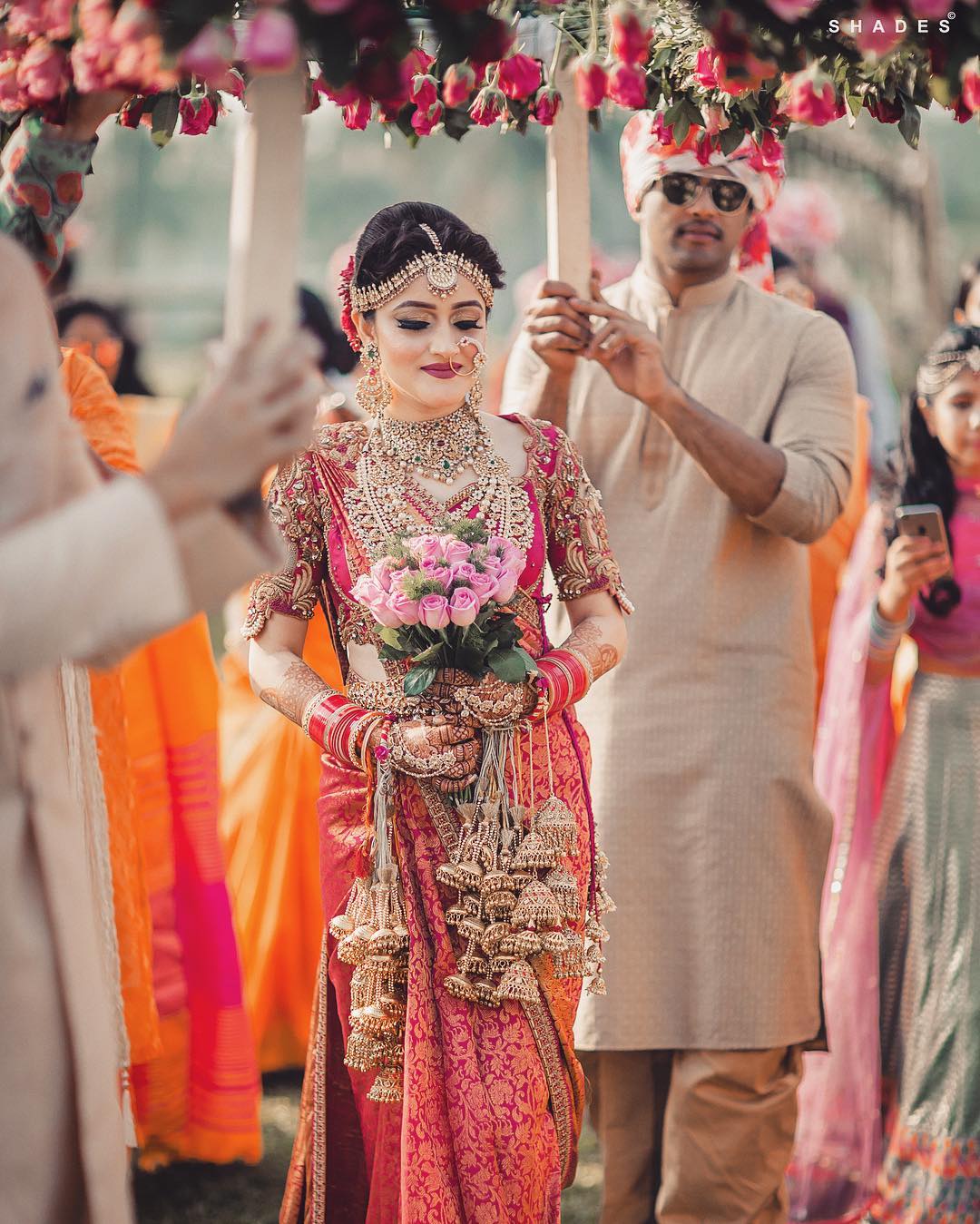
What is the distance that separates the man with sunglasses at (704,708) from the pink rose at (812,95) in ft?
3.11

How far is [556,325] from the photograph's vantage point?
11.9ft

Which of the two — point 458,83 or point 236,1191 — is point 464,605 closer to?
point 458,83

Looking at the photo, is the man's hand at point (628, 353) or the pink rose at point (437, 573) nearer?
the pink rose at point (437, 573)

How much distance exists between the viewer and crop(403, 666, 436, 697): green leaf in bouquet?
303 centimetres

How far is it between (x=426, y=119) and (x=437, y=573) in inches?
34.6

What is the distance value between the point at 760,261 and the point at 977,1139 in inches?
89.0

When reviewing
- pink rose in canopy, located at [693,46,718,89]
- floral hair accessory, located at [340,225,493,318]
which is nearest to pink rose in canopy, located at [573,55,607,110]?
pink rose in canopy, located at [693,46,718,89]

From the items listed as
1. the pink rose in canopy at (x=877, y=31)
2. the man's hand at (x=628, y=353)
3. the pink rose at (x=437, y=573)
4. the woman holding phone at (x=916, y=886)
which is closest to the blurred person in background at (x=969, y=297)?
the woman holding phone at (x=916, y=886)

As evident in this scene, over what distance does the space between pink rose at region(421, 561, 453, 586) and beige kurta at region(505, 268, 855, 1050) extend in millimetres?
1001

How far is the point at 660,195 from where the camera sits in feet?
13.0

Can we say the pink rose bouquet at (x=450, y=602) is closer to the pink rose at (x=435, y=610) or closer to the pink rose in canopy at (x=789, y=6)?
the pink rose at (x=435, y=610)

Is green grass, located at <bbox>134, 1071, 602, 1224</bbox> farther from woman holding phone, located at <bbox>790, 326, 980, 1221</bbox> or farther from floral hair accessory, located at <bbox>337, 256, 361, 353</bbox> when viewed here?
floral hair accessory, located at <bbox>337, 256, 361, 353</bbox>

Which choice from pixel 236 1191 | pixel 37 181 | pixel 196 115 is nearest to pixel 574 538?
pixel 196 115

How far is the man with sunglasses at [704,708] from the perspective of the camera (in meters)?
3.78
